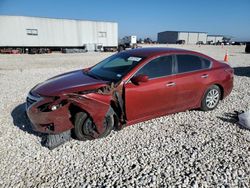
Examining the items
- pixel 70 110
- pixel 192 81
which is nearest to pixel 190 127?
pixel 192 81

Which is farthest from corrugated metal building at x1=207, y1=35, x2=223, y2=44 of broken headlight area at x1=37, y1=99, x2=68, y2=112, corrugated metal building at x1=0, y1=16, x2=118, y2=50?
broken headlight area at x1=37, y1=99, x2=68, y2=112

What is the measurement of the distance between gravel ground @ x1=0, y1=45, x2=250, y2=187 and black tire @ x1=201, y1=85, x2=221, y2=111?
41 centimetres

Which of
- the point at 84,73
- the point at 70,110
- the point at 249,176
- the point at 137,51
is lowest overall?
the point at 249,176

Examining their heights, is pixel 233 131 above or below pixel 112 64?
below

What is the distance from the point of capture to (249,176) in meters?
2.94

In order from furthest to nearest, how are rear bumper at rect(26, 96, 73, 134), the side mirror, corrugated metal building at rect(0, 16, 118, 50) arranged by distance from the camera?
corrugated metal building at rect(0, 16, 118, 50) < the side mirror < rear bumper at rect(26, 96, 73, 134)

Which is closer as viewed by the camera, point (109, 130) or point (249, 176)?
point (249, 176)

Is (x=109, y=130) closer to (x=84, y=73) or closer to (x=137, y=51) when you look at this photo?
(x=84, y=73)

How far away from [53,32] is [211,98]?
25025mm

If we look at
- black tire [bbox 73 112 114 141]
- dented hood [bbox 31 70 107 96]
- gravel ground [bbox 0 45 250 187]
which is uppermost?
dented hood [bbox 31 70 107 96]

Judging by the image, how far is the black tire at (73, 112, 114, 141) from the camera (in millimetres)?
3645

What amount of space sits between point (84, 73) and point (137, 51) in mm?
1272

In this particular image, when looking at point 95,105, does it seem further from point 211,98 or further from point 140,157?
point 211,98

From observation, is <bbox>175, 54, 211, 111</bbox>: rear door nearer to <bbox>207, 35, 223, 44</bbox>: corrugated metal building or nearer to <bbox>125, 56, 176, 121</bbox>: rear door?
<bbox>125, 56, 176, 121</bbox>: rear door
